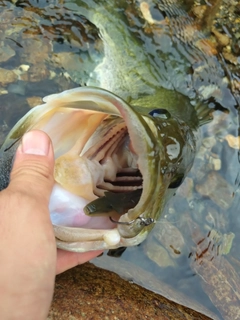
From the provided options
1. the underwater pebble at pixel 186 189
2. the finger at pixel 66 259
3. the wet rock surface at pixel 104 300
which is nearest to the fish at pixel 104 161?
the finger at pixel 66 259

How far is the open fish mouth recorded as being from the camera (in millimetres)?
1929

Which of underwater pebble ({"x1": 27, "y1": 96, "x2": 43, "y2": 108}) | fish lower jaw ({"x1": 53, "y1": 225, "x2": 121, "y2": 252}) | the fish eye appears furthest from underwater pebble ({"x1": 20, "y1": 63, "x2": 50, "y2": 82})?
fish lower jaw ({"x1": 53, "y1": 225, "x2": 121, "y2": 252})

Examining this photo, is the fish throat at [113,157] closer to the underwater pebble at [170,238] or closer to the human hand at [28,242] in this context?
the human hand at [28,242]

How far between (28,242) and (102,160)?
2.92ft

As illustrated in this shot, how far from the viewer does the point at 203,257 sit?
10.7ft

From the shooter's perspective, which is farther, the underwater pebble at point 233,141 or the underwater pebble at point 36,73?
the underwater pebble at point 233,141

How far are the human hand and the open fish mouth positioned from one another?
198 millimetres

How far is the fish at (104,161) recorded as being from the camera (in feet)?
6.37

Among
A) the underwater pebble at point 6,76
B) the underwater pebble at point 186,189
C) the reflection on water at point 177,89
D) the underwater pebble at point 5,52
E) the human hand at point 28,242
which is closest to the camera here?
the human hand at point 28,242

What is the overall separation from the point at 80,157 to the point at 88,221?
38 cm

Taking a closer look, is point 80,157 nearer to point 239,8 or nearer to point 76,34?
point 76,34

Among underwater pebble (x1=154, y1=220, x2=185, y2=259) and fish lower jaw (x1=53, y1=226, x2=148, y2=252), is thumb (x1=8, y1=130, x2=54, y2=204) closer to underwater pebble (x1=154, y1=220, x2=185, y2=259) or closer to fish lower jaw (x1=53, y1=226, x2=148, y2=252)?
fish lower jaw (x1=53, y1=226, x2=148, y2=252)

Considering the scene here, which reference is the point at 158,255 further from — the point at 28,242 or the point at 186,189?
the point at 28,242

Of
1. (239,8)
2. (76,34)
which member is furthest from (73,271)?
(239,8)
